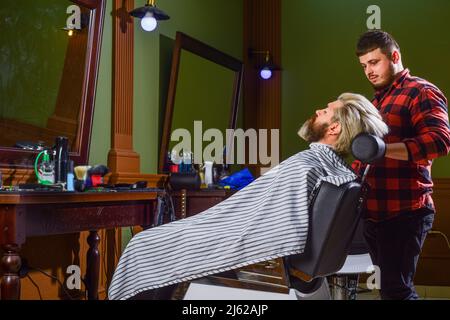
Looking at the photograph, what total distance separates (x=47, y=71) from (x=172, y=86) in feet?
4.02

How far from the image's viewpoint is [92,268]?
10.7ft

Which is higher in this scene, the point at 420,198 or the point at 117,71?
the point at 117,71

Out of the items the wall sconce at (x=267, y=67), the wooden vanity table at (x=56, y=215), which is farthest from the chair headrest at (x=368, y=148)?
the wall sconce at (x=267, y=67)

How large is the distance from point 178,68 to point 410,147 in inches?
94.4

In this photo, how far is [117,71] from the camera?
363cm

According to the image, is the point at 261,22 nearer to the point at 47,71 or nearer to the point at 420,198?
the point at 47,71

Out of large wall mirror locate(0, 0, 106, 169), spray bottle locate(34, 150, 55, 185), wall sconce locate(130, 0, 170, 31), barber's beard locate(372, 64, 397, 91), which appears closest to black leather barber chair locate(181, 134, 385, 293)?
barber's beard locate(372, 64, 397, 91)

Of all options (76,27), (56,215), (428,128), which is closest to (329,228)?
(428,128)

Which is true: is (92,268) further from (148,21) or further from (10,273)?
(148,21)

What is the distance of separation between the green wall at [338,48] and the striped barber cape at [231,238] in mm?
3190

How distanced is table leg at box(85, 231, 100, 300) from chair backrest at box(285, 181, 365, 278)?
156cm

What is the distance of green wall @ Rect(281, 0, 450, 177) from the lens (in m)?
5.05

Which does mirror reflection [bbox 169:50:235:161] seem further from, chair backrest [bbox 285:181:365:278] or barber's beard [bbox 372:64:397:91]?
chair backrest [bbox 285:181:365:278]
